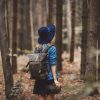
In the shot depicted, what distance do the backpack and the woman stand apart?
0.11 metres

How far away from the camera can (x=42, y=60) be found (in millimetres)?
6582

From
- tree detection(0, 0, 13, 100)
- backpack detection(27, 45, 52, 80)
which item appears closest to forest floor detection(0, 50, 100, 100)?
tree detection(0, 0, 13, 100)

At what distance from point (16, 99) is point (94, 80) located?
21.1 ft

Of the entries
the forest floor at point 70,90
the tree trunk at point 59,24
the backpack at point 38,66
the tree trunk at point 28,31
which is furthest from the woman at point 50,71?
the tree trunk at point 28,31

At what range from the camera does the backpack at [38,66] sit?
6507 mm

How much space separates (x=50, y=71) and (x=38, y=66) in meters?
0.34

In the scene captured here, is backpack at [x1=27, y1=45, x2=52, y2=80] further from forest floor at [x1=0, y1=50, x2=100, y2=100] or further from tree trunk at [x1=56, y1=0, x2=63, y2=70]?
tree trunk at [x1=56, y1=0, x2=63, y2=70]

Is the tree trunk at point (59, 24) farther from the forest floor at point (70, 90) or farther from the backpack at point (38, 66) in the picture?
the backpack at point (38, 66)

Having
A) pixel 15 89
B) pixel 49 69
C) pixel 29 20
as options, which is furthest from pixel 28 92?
pixel 29 20

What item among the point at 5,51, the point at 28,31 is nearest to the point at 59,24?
the point at 5,51

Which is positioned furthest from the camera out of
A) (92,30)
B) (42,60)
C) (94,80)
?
(92,30)

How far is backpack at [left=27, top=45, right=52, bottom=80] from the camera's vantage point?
6.51 meters

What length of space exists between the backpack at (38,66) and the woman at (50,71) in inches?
4.3

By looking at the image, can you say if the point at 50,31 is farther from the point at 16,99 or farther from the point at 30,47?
the point at 30,47
